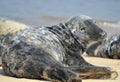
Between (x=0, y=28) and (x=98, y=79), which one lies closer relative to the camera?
(x=98, y=79)

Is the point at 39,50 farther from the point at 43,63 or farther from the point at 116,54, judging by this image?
the point at 116,54

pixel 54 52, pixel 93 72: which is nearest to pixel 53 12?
pixel 54 52

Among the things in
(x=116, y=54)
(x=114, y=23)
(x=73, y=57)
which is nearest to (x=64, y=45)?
(x=73, y=57)

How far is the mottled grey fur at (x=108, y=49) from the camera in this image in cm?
964

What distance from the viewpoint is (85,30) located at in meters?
7.41

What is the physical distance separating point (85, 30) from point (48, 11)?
13960mm

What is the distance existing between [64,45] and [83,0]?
64.6 ft

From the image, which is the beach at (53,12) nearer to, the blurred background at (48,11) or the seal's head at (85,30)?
the blurred background at (48,11)

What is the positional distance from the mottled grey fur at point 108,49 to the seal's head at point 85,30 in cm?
228

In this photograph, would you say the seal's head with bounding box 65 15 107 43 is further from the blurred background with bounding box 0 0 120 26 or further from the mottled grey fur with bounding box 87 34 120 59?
the blurred background with bounding box 0 0 120 26

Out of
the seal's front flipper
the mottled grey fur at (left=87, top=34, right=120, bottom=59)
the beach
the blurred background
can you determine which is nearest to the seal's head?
the seal's front flipper

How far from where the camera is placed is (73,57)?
6871mm

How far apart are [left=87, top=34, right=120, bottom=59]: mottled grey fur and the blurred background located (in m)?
6.91

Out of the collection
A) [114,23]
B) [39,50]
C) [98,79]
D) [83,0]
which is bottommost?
[98,79]
